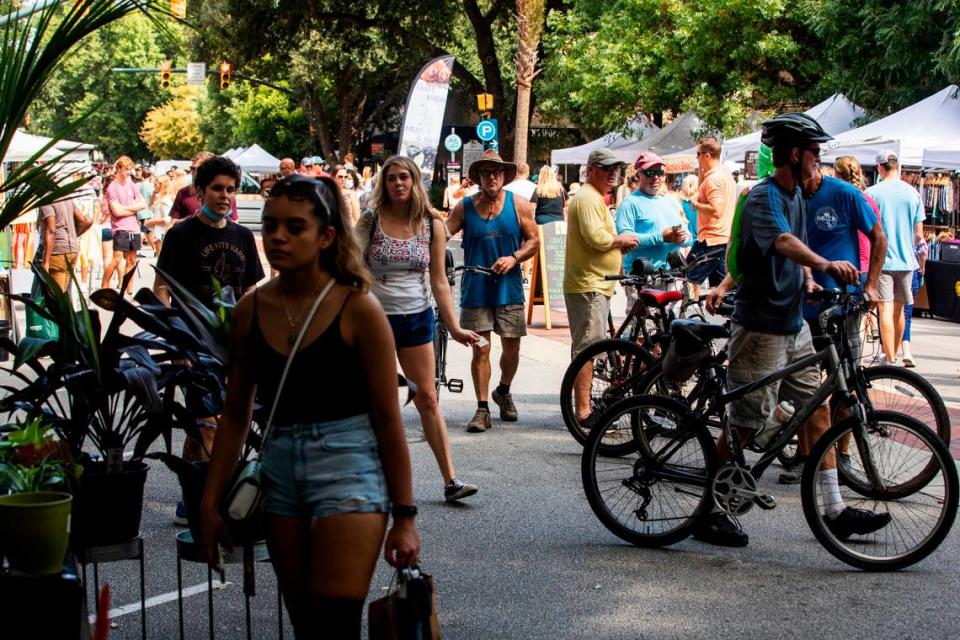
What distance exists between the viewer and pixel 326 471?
328 cm

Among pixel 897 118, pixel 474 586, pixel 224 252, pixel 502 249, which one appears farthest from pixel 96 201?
pixel 474 586

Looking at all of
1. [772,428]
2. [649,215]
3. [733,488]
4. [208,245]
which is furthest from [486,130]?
[733,488]

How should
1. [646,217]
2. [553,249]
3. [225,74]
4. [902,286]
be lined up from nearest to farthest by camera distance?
[646,217] → [902,286] → [553,249] → [225,74]

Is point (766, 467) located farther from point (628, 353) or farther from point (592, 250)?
point (592, 250)

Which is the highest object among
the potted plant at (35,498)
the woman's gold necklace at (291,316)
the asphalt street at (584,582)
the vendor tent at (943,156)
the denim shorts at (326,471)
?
the vendor tent at (943,156)

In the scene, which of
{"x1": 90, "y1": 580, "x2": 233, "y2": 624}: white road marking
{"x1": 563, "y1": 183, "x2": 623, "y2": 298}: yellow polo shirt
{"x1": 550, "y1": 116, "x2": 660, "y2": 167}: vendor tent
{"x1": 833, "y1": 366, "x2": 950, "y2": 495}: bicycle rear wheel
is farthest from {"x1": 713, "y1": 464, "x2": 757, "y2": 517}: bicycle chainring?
{"x1": 550, "y1": 116, "x2": 660, "y2": 167}: vendor tent

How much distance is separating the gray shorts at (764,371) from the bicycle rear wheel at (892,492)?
0.37 m

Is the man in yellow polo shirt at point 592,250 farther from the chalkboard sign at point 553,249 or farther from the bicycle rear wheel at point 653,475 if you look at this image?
the chalkboard sign at point 553,249

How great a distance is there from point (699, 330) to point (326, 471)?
3278 mm

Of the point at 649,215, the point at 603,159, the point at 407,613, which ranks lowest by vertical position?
the point at 407,613

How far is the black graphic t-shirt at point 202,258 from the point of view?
6355 mm

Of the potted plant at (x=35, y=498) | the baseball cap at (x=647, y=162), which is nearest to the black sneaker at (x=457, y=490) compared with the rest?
the potted plant at (x=35, y=498)

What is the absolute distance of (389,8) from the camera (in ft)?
127

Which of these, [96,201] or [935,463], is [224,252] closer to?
[935,463]
